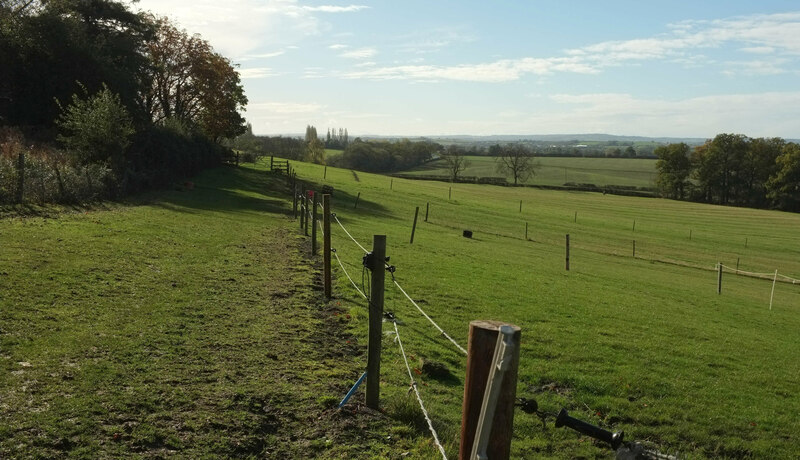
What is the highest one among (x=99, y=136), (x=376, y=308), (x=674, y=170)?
(x=674, y=170)

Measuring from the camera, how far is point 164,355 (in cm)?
858

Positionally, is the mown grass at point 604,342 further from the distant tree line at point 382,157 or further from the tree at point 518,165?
the distant tree line at point 382,157

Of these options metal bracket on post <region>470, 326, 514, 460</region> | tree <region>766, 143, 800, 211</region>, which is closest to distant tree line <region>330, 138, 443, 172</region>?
tree <region>766, 143, 800, 211</region>

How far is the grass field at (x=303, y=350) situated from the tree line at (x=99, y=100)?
5237mm

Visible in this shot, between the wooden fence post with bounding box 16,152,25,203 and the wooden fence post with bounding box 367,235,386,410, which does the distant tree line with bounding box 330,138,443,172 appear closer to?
the wooden fence post with bounding box 16,152,25,203

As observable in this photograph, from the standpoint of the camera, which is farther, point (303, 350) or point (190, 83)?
point (190, 83)

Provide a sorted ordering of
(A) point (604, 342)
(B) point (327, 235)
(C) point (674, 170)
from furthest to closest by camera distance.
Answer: (C) point (674, 170) → (B) point (327, 235) → (A) point (604, 342)

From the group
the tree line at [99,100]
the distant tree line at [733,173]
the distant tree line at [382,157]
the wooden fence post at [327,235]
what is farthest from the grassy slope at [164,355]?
the distant tree line at [382,157]

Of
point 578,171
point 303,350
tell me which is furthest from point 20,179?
point 578,171

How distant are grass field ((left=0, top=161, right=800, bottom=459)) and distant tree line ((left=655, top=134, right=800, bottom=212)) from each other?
88131 millimetres

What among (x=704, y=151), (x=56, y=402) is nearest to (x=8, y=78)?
(x=56, y=402)

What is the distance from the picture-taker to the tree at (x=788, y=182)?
96.0m

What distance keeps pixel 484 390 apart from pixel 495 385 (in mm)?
603

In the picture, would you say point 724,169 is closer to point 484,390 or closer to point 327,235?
point 327,235
